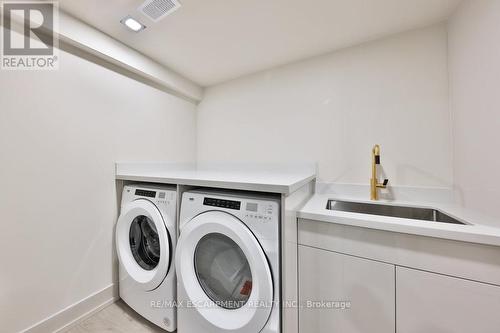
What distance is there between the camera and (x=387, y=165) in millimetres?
1503

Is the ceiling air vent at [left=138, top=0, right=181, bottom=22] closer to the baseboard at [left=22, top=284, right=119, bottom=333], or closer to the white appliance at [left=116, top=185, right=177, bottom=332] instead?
the white appliance at [left=116, top=185, right=177, bottom=332]

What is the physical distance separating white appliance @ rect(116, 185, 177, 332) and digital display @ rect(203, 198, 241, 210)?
11.8 inches

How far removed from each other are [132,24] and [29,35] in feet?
1.90

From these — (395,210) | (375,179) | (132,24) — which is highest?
(132,24)

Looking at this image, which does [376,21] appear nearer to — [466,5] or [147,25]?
[466,5]

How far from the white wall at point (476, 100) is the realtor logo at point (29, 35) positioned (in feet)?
7.99

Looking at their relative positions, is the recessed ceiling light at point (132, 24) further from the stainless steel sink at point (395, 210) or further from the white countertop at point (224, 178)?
the stainless steel sink at point (395, 210)

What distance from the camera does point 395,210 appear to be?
1406mm

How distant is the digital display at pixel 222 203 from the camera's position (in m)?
0.99

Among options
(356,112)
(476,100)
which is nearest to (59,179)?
(356,112)

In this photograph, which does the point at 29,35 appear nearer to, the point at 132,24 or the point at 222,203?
the point at 132,24

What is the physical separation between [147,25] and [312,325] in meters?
2.24

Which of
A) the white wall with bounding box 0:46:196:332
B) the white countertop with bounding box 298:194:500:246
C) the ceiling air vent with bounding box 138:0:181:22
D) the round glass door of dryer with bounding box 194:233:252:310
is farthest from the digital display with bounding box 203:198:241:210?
the ceiling air vent with bounding box 138:0:181:22

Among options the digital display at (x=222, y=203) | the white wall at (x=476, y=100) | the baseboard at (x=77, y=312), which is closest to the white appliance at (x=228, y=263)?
the digital display at (x=222, y=203)
